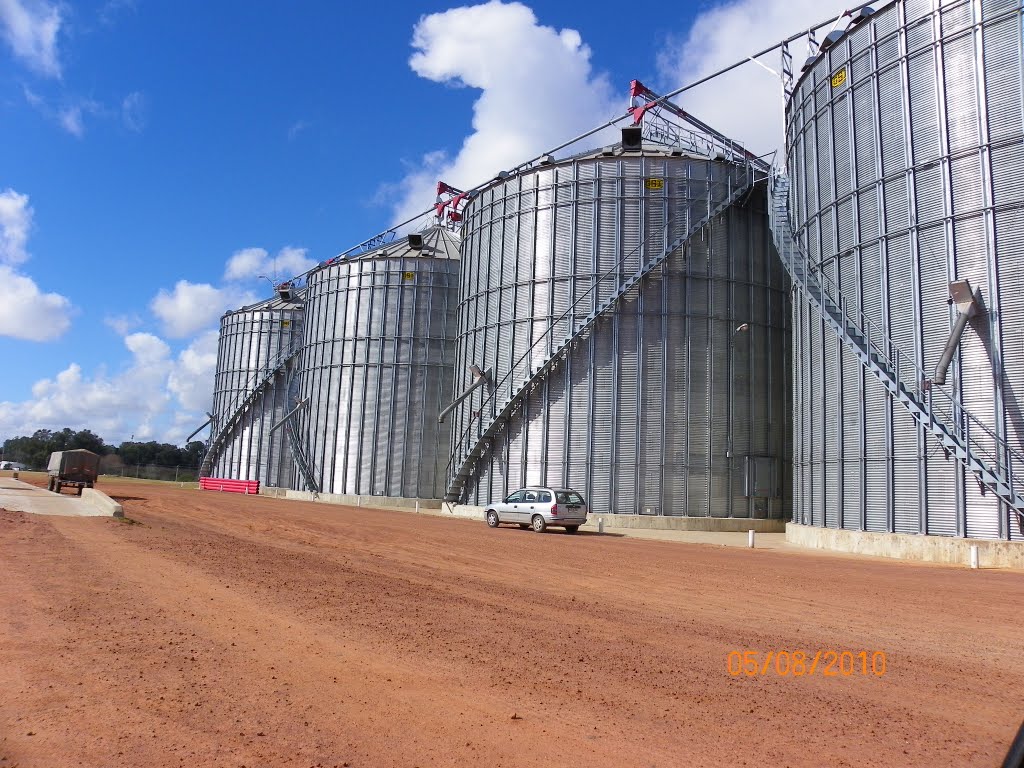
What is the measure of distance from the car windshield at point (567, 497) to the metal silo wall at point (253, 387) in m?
32.7

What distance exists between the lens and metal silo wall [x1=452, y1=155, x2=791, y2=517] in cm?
3147

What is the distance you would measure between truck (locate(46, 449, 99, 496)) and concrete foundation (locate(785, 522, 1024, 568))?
104 ft

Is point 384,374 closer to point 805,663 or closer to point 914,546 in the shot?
point 914,546

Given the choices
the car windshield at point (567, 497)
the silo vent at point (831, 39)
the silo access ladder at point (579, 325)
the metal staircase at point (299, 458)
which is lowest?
the car windshield at point (567, 497)

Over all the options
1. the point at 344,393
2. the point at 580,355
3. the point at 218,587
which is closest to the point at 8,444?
the point at 344,393

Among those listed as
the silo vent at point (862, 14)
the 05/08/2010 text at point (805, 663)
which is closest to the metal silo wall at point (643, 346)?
the silo vent at point (862, 14)

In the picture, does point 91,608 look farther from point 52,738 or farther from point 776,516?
point 776,516

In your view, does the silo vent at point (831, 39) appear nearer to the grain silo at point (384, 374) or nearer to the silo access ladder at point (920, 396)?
the silo access ladder at point (920, 396)

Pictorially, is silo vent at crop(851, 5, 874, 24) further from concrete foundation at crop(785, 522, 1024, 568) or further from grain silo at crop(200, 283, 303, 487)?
grain silo at crop(200, 283, 303, 487)

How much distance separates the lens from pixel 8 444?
142 metres

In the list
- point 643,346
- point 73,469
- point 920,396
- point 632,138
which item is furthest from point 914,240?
point 73,469

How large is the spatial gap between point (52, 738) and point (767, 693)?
5590 millimetres

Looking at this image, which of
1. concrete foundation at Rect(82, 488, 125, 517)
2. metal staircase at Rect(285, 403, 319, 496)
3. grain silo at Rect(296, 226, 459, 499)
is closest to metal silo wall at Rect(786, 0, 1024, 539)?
concrete foundation at Rect(82, 488, 125, 517)

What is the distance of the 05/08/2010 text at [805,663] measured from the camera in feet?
23.3
